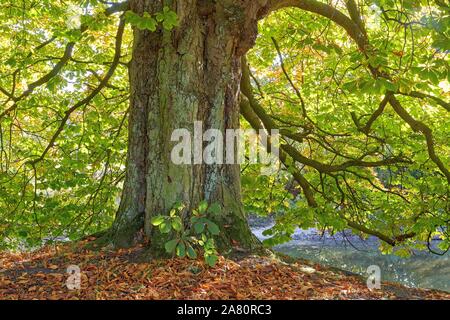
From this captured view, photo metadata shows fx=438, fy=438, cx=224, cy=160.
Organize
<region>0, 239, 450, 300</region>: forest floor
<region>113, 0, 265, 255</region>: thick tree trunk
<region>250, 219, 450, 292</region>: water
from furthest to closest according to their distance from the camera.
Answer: <region>250, 219, 450, 292</region>: water, <region>113, 0, 265, 255</region>: thick tree trunk, <region>0, 239, 450, 300</region>: forest floor

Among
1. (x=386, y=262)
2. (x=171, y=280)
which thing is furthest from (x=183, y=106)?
(x=386, y=262)

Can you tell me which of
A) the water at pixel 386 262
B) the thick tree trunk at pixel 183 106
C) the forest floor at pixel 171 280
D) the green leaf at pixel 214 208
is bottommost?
the water at pixel 386 262

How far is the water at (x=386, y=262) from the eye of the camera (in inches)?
584

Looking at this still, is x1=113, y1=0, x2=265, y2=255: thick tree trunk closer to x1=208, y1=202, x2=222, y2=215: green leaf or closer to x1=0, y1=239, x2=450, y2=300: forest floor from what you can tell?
x1=0, y1=239, x2=450, y2=300: forest floor

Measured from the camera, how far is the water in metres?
14.8

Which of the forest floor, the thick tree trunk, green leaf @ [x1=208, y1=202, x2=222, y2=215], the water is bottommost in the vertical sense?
the water

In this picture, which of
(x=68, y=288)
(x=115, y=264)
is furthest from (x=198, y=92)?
(x=68, y=288)

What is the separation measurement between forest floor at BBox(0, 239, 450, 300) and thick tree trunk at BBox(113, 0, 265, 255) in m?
0.30

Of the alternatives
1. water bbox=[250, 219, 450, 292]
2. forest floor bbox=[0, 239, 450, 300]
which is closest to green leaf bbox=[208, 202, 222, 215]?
forest floor bbox=[0, 239, 450, 300]

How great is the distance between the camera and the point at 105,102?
741 centimetres

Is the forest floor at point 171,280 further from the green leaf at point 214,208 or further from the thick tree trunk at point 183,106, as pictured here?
the green leaf at point 214,208

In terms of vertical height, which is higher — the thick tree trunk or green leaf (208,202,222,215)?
the thick tree trunk

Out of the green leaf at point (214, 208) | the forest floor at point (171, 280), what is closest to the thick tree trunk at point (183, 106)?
the forest floor at point (171, 280)

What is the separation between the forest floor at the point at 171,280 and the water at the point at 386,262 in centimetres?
996
